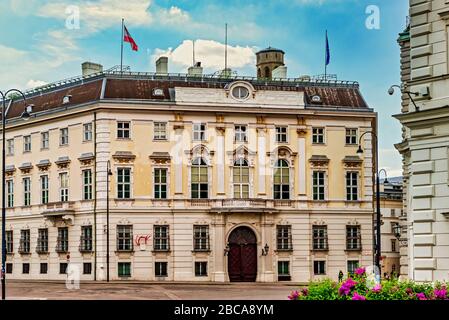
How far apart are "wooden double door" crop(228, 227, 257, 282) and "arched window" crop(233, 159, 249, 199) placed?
7.27 feet

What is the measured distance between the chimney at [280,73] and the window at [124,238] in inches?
527

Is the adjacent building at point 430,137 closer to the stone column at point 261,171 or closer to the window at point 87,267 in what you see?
the stone column at point 261,171

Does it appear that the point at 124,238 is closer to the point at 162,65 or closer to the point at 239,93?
the point at 239,93

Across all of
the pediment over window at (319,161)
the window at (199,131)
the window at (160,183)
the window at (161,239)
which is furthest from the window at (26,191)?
the pediment over window at (319,161)

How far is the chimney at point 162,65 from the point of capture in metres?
62.9

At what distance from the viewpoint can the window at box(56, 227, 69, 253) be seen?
200 ft

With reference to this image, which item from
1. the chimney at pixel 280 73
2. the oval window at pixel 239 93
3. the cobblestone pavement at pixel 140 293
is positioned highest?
the chimney at pixel 280 73

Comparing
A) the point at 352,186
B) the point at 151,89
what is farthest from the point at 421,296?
the point at 352,186

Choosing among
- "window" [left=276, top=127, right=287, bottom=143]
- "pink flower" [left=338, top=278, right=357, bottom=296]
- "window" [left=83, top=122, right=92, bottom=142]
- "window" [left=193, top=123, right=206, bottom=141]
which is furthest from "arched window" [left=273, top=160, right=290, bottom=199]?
"pink flower" [left=338, top=278, right=357, bottom=296]

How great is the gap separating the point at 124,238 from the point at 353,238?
1482cm

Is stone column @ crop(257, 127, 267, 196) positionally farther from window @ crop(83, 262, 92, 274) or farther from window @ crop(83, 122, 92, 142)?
window @ crop(83, 262, 92, 274)

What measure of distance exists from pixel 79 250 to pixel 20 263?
5779 millimetres

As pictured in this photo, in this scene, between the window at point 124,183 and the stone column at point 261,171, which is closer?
the window at point 124,183

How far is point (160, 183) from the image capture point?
198 feet
